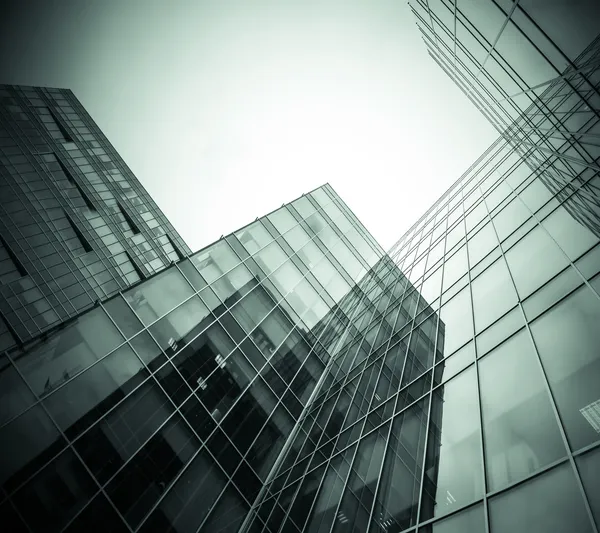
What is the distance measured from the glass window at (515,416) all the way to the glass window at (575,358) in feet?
0.99

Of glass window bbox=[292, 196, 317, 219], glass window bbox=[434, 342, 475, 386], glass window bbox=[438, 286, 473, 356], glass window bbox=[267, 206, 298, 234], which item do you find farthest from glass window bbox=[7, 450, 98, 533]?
glass window bbox=[292, 196, 317, 219]

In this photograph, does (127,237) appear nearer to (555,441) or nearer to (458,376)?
(458,376)

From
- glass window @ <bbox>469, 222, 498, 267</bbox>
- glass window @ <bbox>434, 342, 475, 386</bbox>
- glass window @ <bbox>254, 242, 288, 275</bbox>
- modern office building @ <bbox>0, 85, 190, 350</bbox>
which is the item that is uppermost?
modern office building @ <bbox>0, 85, 190, 350</bbox>

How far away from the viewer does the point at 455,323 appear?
1320 centimetres

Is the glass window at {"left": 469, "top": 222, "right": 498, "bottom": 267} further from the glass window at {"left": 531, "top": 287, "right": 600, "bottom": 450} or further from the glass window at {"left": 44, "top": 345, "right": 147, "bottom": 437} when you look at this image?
the glass window at {"left": 44, "top": 345, "right": 147, "bottom": 437}

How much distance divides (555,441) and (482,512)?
2030mm

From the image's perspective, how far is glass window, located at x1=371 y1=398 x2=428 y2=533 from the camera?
30.8 ft

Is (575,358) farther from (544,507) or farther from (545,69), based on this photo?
(545,69)

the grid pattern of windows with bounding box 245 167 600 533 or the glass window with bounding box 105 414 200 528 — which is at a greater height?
the glass window with bounding box 105 414 200 528

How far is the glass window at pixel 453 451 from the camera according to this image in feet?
25.6

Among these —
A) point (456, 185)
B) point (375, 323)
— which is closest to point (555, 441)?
point (375, 323)

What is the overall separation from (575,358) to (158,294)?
14.7 meters

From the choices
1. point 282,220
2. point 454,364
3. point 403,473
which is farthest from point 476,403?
point 282,220

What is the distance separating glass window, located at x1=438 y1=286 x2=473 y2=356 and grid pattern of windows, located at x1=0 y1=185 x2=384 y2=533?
9391mm
